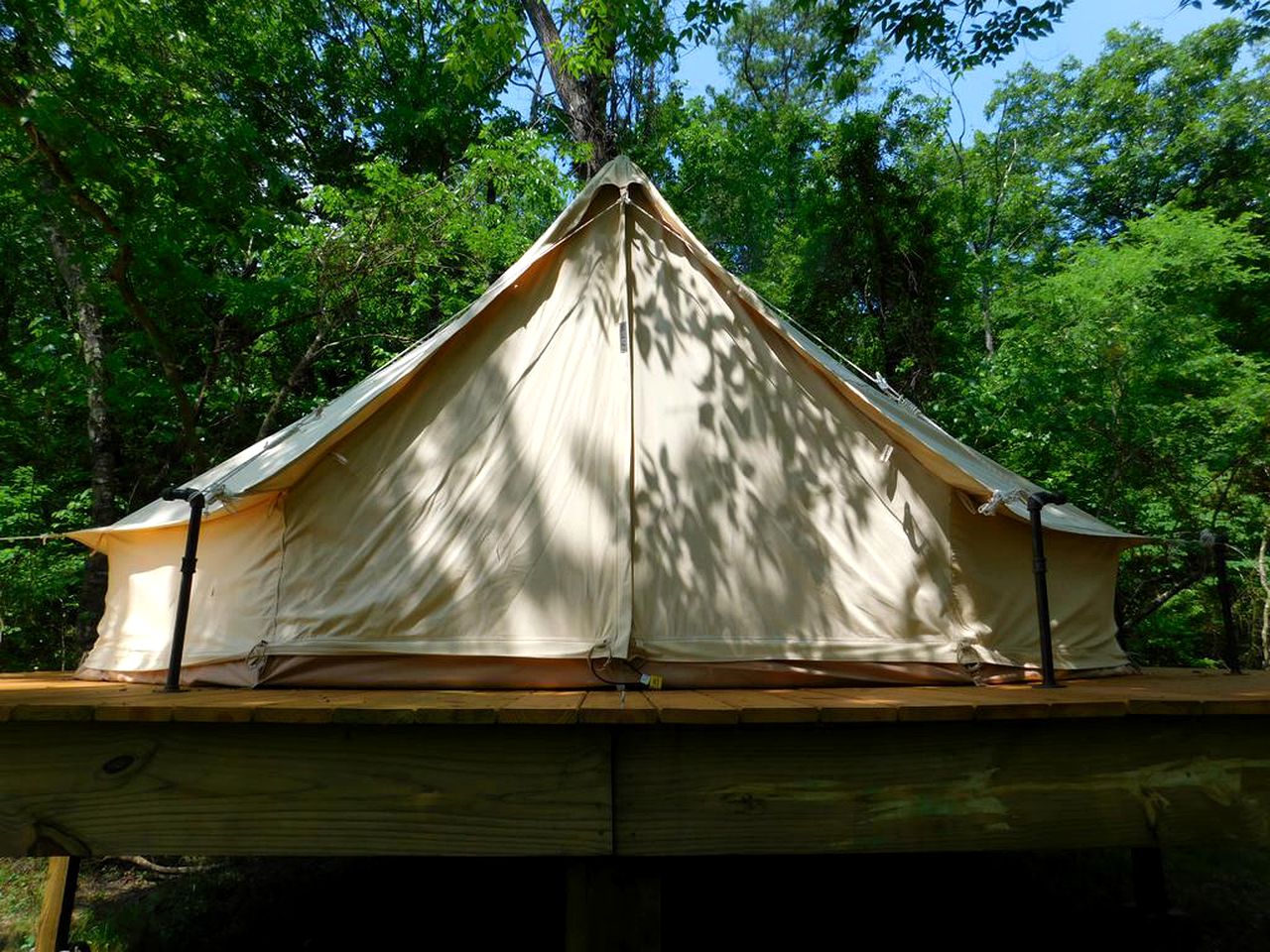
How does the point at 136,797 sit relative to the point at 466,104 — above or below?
below

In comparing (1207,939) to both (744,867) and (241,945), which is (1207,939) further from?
(241,945)

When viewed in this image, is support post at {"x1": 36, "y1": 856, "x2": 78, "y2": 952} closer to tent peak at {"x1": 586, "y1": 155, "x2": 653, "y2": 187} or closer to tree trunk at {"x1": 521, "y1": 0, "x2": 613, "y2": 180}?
tent peak at {"x1": 586, "y1": 155, "x2": 653, "y2": 187}

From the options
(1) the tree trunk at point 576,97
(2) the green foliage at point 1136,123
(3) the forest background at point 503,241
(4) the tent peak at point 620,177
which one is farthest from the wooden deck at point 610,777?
(2) the green foliage at point 1136,123

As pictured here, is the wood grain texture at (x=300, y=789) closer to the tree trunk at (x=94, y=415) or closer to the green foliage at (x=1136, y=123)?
the tree trunk at (x=94, y=415)

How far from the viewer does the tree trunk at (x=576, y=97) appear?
7.65 metres

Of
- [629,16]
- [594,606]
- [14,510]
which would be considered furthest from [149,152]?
[594,606]

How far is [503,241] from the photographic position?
322 inches

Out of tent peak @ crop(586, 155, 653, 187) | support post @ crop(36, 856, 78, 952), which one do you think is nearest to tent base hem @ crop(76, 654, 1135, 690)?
support post @ crop(36, 856, 78, 952)

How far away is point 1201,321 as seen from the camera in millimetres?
8602

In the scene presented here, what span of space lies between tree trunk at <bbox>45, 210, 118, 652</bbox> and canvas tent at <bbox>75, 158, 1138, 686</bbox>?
135 inches

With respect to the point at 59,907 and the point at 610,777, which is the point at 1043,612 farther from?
the point at 59,907

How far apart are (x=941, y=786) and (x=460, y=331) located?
2635 mm

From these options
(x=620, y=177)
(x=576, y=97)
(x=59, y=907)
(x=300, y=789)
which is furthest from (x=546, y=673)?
(x=576, y=97)

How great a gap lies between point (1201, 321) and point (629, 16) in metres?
7.21
